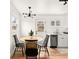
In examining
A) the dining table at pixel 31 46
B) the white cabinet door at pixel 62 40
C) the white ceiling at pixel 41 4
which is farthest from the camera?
the white cabinet door at pixel 62 40

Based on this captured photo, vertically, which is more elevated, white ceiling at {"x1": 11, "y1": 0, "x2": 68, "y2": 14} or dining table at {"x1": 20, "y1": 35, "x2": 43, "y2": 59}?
white ceiling at {"x1": 11, "y1": 0, "x2": 68, "y2": 14}

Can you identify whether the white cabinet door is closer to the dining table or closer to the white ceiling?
the white ceiling

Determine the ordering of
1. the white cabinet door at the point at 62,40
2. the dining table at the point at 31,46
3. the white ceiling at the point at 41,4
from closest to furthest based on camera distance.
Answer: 1. the dining table at the point at 31,46
2. the white ceiling at the point at 41,4
3. the white cabinet door at the point at 62,40

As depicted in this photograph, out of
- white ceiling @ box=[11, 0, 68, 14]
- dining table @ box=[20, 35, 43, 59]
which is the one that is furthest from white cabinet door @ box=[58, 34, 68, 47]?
dining table @ box=[20, 35, 43, 59]

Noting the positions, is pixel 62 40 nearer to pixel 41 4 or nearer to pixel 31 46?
pixel 41 4

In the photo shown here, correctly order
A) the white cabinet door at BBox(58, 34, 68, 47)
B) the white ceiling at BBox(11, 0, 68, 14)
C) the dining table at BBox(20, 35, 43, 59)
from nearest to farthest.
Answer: the dining table at BBox(20, 35, 43, 59) < the white ceiling at BBox(11, 0, 68, 14) < the white cabinet door at BBox(58, 34, 68, 47)

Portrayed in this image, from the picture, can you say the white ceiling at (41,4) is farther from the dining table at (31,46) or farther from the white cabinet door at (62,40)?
the white cabinet door at (62,40)

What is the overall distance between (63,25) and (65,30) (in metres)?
0.37

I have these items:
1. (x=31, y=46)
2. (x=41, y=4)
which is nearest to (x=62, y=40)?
(x=41, y=4)

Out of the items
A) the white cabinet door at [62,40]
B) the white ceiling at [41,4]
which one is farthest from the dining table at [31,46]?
the white cabinet door at [62,40]

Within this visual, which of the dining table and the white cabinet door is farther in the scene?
the white cabinet door

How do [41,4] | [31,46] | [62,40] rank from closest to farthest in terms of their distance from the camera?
[31,46] < [41,4] < [62,40]
